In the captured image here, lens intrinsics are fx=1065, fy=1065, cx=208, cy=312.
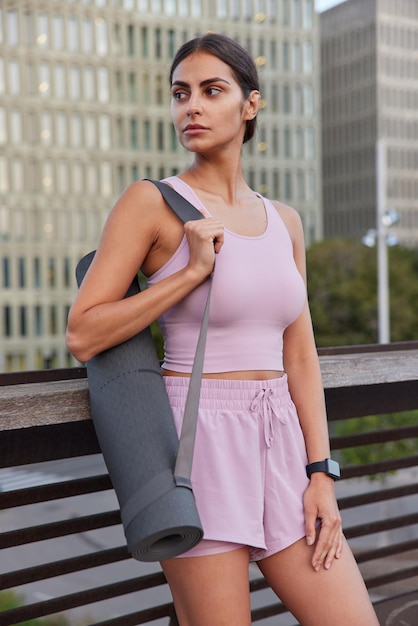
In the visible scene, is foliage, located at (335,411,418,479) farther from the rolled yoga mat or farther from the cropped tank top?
the rolled yoga mat

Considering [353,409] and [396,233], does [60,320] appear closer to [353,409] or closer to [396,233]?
[396,233]

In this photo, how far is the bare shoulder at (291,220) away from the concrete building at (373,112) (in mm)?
90814

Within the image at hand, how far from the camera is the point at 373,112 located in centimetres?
9425

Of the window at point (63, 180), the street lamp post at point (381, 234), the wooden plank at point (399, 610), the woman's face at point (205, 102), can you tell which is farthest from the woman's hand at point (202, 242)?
the window at point (63, 180)

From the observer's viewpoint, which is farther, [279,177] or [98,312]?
[279,177]

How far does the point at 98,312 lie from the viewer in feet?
7.52

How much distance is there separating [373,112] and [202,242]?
94.7 m

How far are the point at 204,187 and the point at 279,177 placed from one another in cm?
7895

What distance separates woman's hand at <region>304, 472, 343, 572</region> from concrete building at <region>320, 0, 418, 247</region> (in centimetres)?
9112

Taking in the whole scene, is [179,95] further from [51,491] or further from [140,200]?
[51,491]

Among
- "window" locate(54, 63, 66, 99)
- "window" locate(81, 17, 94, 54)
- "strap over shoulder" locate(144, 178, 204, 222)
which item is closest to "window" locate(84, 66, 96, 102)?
"window" locate(81, 17, 94, 54)

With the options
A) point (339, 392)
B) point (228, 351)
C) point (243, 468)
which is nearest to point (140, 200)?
point (228, 351)

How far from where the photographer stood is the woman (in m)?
2.31

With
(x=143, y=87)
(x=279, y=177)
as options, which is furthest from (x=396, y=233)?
(x=143, y=87)
